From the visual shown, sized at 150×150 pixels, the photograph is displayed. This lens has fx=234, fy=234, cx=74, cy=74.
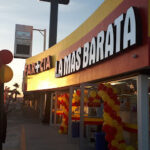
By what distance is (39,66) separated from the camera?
21.5 meters

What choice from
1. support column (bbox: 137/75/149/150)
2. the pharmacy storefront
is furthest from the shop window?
support column (bbox: 137/75/149/150)

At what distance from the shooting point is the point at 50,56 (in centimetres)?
1848

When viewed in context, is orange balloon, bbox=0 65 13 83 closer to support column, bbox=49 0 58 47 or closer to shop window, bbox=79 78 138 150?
shop window, bbox=79 78 138 150

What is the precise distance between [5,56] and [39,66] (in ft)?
52.3

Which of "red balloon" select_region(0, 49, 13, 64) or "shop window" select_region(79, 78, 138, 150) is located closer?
"red balloon" select_region(0, 49, 13, 64)

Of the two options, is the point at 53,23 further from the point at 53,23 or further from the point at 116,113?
the point at 116,113

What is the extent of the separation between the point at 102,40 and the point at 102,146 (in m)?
3.99

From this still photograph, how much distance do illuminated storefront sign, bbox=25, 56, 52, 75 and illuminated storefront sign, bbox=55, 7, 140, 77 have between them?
6.12m

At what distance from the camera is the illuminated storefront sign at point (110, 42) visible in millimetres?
6871

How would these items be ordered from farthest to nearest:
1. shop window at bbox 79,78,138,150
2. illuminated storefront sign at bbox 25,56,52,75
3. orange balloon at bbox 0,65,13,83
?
illuminated storefront sign at bbox 25,56,52,75 < shop window at bbox 79,78,138,150 < orange balloon at bbox 0,65,13,83

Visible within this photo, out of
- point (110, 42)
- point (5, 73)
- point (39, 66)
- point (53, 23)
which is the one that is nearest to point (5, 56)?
point (5, 73)

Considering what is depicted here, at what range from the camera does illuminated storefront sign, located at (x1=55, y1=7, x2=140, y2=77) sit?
6871 mm

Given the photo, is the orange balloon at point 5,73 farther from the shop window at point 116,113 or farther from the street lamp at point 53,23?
the street lamp at point 53,23

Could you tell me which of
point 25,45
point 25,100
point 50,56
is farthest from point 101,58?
point 25,45
